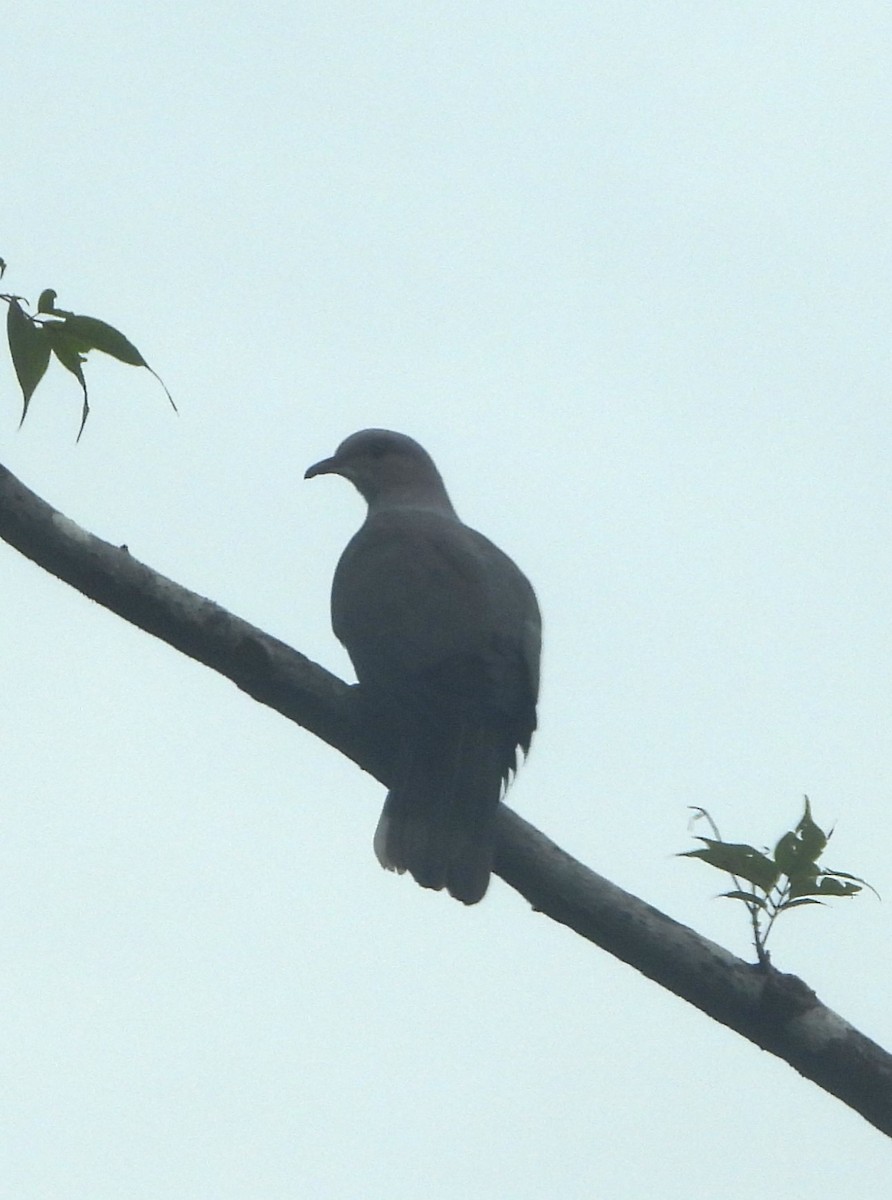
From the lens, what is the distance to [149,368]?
2.53 meters

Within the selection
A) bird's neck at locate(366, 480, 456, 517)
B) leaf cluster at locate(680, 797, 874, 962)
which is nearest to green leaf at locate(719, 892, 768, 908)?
leaf cluster at locate(680, 797, 874, 962)

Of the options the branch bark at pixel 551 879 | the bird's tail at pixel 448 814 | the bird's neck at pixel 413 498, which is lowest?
the branch bark at pixel 551 879

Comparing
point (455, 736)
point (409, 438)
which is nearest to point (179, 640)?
point (455, 736)

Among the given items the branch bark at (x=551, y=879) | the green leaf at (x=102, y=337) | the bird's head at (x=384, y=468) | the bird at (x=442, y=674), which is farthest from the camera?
the bird's head at (x=384, y=468)

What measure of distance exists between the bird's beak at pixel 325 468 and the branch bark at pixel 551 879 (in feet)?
10.6

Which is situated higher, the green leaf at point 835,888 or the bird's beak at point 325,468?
the bird's beak at point 325,468

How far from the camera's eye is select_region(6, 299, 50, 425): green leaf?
2.63m

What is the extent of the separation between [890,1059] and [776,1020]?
0.72 feet

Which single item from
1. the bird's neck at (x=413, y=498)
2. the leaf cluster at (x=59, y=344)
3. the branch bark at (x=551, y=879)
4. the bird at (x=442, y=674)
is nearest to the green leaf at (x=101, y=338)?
the leaf cluster at (x=59, y=344)

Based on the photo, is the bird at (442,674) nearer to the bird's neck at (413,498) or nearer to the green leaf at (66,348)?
the bird's neck at (413,498)

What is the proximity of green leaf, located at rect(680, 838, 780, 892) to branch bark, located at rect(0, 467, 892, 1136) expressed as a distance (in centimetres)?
15

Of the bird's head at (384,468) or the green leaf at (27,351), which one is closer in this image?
the green leaf at (27,351)

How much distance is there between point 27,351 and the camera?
8.64ft

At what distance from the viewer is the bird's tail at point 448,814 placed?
11.9 feet
